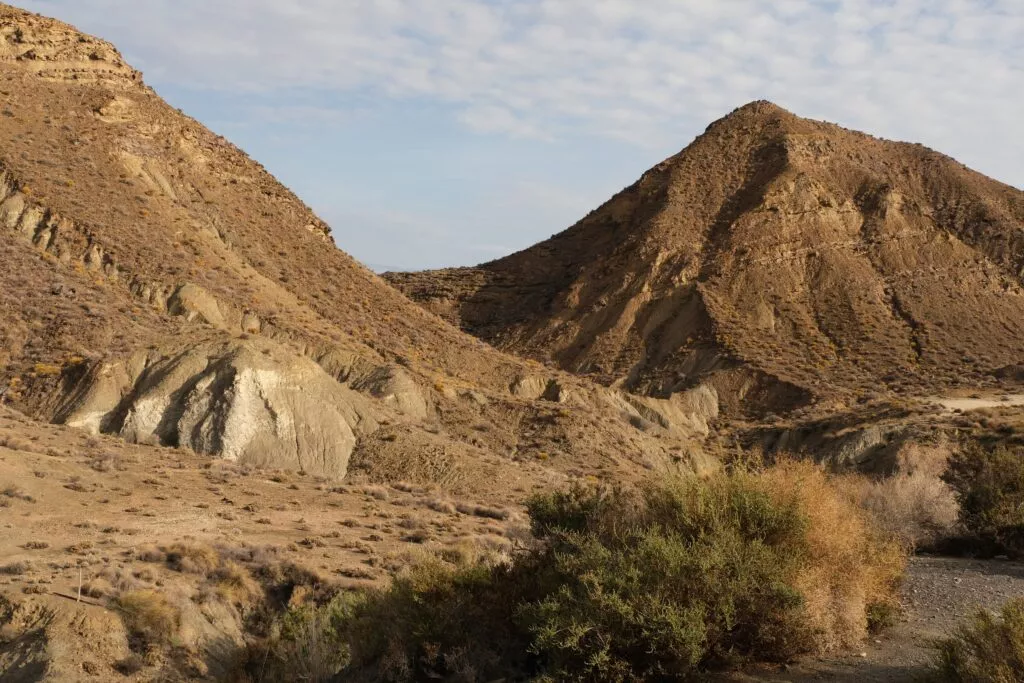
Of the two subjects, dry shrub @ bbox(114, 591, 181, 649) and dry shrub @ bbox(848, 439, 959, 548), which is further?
dry shrub @ bbox(848, 439, 959, 548)

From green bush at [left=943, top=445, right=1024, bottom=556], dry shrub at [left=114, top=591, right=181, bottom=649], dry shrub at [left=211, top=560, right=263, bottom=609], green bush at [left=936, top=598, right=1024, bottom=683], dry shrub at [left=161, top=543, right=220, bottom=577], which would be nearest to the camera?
green bush at [left=936, top=598, right=1024, bottom=683]

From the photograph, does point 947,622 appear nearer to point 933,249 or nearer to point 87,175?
point 87,175

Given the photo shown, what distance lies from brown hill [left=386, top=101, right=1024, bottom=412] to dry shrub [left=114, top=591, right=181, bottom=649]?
4026 cm

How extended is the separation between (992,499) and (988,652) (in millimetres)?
9774

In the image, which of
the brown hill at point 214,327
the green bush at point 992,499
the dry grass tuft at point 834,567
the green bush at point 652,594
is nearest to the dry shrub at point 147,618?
the green bush at point 652,594

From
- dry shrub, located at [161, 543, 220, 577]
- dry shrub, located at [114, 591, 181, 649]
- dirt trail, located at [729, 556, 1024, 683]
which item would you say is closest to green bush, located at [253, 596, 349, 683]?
dry shrub, located at [114, 591, 181, 649]

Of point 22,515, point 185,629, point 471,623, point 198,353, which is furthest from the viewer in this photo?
point 198,353

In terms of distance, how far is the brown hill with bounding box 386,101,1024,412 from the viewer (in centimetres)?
5450

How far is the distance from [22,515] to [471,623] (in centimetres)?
1260

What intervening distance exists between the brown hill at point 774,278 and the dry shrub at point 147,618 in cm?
4026

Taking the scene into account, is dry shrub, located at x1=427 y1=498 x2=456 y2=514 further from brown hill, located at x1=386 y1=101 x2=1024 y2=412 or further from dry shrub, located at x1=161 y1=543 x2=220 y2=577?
brown hill, located at x1=386 y1=101 x2=1024 y2=412

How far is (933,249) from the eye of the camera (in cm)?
6238

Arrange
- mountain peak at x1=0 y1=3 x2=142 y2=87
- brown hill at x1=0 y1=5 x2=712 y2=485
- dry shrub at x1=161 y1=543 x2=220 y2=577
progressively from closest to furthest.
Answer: dry shrub at x1=161 y1=543 x2=220 y2=577 → brown hill at x1=0 y1=5 x2=712 y2=485 → mountain peak at x1=0 y1=3 x2=142 y2=87

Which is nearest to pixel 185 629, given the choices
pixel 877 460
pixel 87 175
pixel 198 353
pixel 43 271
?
pixel 198 353
